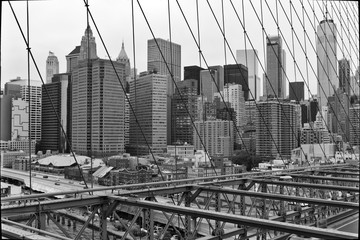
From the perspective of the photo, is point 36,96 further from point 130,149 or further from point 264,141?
point 264,141

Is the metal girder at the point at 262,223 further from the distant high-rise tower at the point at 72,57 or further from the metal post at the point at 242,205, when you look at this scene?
the distant high-rise tower at the point at 72,57

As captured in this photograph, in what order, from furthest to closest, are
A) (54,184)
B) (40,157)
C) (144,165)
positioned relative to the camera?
(54,184) < (40,157) < (144,165)

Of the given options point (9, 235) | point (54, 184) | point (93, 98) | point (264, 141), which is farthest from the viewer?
point (54, 184)

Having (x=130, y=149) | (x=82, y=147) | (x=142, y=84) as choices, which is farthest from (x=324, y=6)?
(x=82, y=147)

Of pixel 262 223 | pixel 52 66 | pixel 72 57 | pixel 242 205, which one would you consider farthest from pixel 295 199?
pixel 52 66

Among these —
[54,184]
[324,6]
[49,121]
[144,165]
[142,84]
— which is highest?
[324,6]

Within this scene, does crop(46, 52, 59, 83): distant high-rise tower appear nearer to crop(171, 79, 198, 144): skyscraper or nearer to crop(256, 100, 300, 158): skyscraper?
crop(171, 79, 198, 144): skyscraper

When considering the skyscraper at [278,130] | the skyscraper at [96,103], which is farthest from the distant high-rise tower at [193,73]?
the skyscraper at [96,103]

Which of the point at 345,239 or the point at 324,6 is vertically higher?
the point at 324,6
